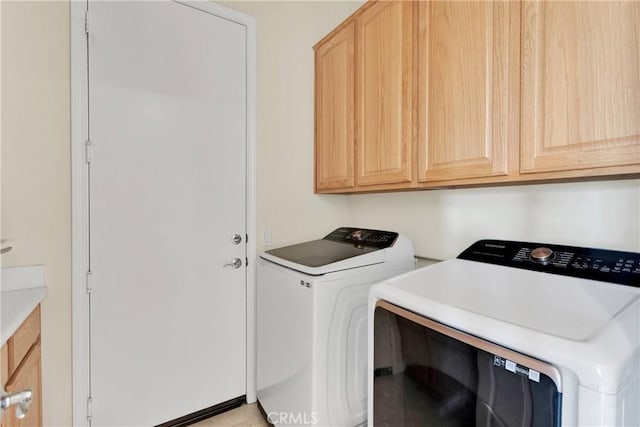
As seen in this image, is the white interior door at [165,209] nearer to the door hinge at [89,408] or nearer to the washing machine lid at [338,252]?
the door hinge at [89,408]

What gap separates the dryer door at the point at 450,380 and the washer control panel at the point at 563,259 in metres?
0.56

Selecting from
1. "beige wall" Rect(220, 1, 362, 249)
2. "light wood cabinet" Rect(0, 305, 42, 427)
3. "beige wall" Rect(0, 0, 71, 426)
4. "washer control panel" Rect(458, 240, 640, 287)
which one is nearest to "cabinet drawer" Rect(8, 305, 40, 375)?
"light wood cabinet" Rect(0, 305, 42, 427)

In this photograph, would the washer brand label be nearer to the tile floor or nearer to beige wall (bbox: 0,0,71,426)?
the tile floor

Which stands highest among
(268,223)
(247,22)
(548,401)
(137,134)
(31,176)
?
(247,22)

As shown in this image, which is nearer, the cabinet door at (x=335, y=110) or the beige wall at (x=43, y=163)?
the beige wall at (x=43, y=163)

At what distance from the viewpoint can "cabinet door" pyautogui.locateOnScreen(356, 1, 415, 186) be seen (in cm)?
145

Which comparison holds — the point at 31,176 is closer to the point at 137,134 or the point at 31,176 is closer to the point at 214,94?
the point at 137,134

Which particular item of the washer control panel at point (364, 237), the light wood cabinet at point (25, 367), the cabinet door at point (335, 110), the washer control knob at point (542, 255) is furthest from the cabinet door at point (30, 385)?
the washer control knob at point (542, 255)

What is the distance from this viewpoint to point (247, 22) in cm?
187

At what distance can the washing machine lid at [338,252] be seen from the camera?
1.42 m

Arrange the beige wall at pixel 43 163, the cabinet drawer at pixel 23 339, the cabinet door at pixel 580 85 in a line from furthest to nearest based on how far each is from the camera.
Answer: the beige wall at pixel 43 163 → the cabinet drawer at pixel 23 339 → the cabinet door at pixel 580 85

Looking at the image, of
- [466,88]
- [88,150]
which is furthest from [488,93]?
[88,150]

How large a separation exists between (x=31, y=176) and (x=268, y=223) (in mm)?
1162

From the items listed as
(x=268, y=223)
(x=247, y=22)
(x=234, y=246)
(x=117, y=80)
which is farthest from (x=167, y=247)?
(x=247, y=22)
